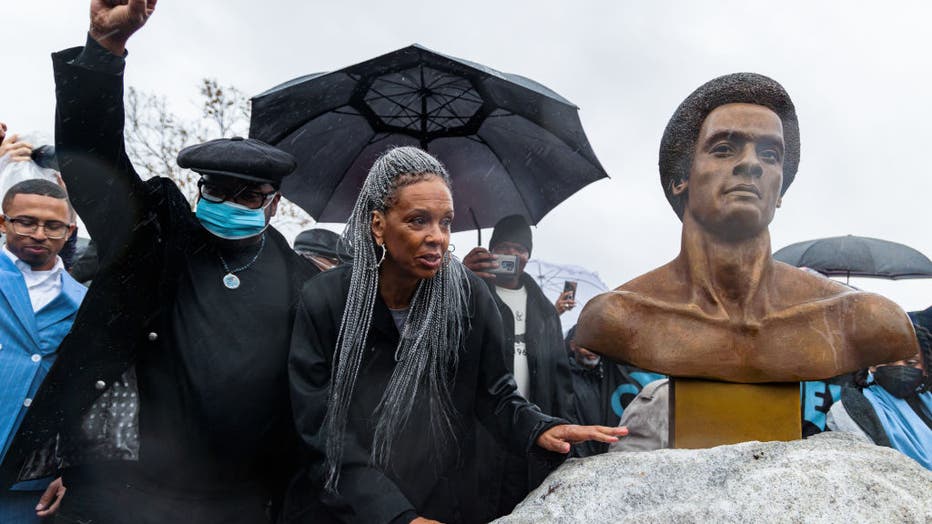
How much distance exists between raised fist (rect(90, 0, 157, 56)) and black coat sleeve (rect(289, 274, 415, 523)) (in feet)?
3.05

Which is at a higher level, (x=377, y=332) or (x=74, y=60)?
(x=74, y=60)

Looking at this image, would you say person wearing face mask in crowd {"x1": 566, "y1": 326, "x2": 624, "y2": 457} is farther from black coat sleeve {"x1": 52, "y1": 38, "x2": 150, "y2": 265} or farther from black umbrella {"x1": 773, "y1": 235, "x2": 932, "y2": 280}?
black umbrella {"x1": 773, "y1": 235, "x2": 932, "y2": 280}

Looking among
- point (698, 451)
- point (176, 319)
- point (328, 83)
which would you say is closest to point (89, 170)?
point (176, 319)

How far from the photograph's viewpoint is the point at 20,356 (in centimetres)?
294

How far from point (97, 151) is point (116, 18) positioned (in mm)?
432

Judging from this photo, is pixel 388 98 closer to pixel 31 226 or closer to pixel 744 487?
pixel 31 226

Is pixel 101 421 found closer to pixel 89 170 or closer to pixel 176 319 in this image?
pixel 176 319

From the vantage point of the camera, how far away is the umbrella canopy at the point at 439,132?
12.3ft

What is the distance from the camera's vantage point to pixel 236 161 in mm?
2721

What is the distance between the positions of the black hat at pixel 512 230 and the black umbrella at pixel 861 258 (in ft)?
13.1

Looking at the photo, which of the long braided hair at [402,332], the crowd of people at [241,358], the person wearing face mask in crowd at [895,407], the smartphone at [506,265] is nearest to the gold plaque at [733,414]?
the crowd of people at [241,358]

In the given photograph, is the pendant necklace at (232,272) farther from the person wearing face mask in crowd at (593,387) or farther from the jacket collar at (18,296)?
the person wearing face mask in crowd at (593,387)

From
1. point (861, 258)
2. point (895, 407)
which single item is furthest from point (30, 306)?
point (861, 258)

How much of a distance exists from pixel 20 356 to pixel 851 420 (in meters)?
3.87
